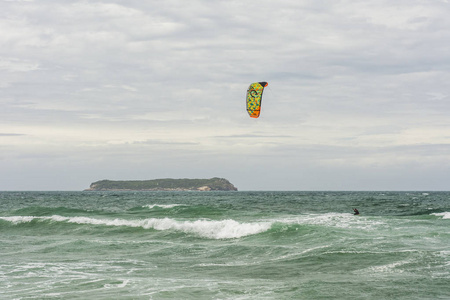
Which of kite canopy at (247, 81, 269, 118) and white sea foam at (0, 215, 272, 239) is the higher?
kite canopy at (247, 81, 269, 118)

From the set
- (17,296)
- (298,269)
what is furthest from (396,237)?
(17,296)

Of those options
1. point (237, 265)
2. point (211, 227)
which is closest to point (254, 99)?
point (211, 227)

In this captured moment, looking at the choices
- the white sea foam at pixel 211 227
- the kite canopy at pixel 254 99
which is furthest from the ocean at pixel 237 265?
the kite canopy at pixel 254 99

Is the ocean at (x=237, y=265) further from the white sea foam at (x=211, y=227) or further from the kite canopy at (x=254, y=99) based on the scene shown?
the kite canopy at (x=254, y=99)

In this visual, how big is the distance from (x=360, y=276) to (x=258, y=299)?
311 cm

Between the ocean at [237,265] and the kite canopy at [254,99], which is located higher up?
the kite canopy at [254,99]

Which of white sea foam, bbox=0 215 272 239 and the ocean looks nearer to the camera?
the ocean

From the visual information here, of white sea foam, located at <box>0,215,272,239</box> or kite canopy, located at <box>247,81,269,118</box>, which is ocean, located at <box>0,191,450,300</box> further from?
kite canopy, located at <box>247,81,269,118</box>

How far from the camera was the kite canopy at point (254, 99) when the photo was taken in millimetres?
23000

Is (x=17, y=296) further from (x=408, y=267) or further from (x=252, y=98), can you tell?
(x=252, y=98)

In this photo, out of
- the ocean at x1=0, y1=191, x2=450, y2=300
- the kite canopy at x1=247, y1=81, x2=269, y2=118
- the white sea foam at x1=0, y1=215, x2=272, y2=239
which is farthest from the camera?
the kite canopy at x1=247, y1=81, x2=269, y2=118

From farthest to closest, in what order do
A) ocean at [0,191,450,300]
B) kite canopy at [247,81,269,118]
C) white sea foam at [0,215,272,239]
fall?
kite canopy at [247,81,269,118] < white sea foam at [0,215,272,239] < ocean at [0,191,450,300]

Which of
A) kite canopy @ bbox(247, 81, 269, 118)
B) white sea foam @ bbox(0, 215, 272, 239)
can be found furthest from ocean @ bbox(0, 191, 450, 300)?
kite canopy @ bbox(247, 81, 269, 118)

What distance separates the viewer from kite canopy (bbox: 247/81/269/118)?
906 inches
